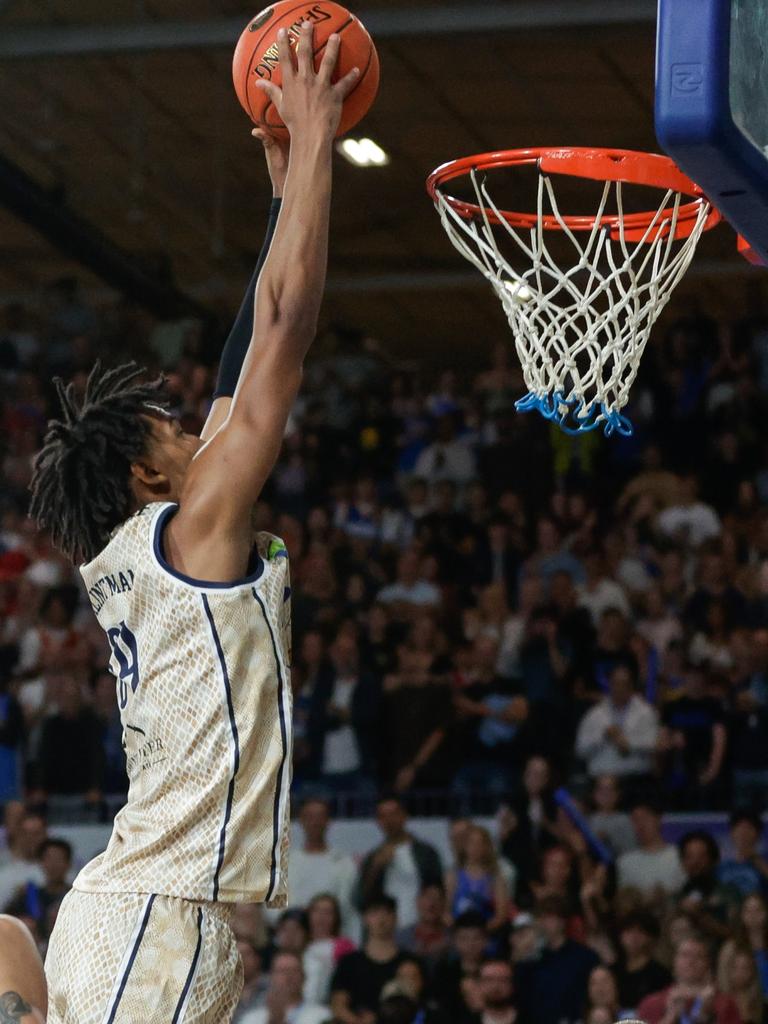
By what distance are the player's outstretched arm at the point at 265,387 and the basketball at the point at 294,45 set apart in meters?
0.33

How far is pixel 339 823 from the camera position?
368 inches

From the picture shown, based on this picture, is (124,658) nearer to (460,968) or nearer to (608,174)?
(608,174)

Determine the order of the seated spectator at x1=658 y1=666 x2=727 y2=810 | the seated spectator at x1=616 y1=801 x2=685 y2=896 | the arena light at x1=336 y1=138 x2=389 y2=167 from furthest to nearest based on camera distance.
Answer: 1. the arena light at x1=336 y1=138 x2=389 y2=167
2. the seated spectator at x1=658 y1=666 x2=727 y2=810
3. the seated spectator at x1=616 y1=801 x2=685 y2=896

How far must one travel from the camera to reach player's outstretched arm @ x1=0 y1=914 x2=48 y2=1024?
3.06m

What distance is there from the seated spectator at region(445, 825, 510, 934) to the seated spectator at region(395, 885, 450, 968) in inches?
3.2

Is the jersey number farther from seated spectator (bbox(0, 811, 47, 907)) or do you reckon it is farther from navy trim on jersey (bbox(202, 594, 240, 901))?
seated spectator (bbox(0, 811, 47, 907))

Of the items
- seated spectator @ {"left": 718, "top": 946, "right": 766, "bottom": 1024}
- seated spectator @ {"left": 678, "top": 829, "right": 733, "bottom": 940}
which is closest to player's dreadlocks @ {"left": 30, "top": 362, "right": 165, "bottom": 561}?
seated spectator @ {"left": 718, "top": 946, "right": 766, "bottom": 1024}

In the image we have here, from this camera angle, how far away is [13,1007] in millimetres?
3062

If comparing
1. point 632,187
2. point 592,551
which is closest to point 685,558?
point 592,551

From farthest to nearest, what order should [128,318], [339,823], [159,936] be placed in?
[128,318] < [339,823] < [159,936]

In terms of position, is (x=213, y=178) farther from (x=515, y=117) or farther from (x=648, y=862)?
(x=648, y=862)

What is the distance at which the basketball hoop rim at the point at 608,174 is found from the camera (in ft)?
14.1

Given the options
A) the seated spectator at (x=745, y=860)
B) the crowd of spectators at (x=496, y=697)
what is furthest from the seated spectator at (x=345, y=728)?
the seated spectator at (x=745, y=860)

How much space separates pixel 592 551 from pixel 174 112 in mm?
5309
